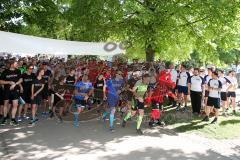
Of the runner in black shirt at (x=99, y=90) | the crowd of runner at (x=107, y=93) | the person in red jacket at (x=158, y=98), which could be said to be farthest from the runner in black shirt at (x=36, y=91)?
the person in red jacket at (x=158, y=98)

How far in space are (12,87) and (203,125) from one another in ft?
20.1

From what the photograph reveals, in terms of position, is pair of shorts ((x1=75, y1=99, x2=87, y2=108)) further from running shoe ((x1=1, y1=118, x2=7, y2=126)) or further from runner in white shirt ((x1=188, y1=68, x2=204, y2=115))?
runner in white shirt ((x1=188, y1=68, x2=204, y2=115))

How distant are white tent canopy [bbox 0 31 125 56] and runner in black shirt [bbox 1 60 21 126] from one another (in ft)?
2.97

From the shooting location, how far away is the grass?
1220 cm

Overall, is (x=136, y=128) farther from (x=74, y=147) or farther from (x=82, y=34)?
(x=82, y=34)

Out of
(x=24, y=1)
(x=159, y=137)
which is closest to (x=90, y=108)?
(x=159, y=137)

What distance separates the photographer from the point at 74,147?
393 inches

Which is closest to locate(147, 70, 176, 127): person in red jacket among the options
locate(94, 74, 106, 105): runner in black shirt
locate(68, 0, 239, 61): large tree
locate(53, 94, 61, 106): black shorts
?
locate(94, 74, 106, 105): runner in black shirt

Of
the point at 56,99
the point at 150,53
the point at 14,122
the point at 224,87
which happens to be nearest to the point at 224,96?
the point at 224,87

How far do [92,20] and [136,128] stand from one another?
763 centimetres

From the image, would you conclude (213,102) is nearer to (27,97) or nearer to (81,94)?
(81,94)

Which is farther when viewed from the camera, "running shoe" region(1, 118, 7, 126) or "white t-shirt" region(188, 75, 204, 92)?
"white t-shirt" region(188, 75, 204, 92)

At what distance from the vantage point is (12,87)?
40.5 ft

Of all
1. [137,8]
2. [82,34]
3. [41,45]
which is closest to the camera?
[41,45]
